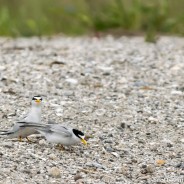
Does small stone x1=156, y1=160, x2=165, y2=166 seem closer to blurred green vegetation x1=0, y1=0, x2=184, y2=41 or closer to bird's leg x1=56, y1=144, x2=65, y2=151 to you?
bird's leg x1=56, y1=144, x2=65, y2=151

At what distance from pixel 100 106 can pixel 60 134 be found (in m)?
1.48

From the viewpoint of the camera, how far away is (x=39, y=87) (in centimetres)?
785

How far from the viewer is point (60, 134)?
5.84 metres

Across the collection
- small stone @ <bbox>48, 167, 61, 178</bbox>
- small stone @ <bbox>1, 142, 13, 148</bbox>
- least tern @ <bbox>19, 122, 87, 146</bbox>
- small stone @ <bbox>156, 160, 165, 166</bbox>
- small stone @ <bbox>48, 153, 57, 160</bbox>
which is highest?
least tern @ <bbox>19, 122, 87, 146</bbox>

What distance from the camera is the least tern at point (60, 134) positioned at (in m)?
5.84

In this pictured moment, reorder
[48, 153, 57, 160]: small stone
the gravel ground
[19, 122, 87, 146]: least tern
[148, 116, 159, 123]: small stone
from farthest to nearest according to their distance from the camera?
[148, 116, 159, 123]: small stone, [19, 122, 87, 146]: least tern, [48, 153, 57, 160]: small stone, the gravel ground

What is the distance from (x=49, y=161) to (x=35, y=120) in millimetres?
595

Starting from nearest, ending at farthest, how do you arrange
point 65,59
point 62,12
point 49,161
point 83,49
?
1. point 49,161
2. point 65,59
3. point 83,49
4. point 62,12

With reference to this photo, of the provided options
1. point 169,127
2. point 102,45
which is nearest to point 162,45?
point 102,45

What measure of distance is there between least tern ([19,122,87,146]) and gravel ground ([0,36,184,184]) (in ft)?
0.31

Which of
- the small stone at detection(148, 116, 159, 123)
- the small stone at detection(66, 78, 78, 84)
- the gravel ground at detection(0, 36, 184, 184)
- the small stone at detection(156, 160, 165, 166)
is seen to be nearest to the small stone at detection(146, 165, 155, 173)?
the gravel ground at detection(0, 36, 184, 184)

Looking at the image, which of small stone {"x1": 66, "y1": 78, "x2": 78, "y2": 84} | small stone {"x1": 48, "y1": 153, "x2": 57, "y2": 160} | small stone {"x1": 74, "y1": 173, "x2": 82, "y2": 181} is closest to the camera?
small stone {"x1": 74, "y1": 173, "x2": 82, "y2": 181}

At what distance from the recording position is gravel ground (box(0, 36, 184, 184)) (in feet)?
18.2

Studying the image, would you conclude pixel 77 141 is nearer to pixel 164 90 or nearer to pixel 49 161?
pixel 49 161
